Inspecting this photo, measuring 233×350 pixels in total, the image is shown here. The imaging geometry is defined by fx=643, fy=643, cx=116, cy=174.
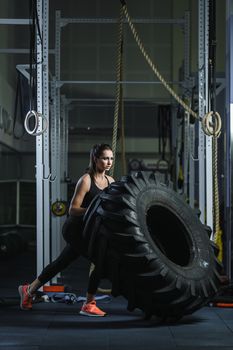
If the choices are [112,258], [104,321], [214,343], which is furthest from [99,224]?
[214,343]

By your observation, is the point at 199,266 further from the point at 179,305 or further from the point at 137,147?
the point at 137,147

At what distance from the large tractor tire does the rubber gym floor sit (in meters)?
0.18

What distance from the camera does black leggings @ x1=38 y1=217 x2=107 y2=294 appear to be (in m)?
4.14

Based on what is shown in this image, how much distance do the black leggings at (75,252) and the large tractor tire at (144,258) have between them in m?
0.05

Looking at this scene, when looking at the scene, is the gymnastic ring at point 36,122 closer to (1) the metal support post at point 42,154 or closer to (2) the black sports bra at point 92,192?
(1) the metal support post at point 42,154

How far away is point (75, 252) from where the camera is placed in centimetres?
448

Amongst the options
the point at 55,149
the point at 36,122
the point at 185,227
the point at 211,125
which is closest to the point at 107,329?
the point at 185,227

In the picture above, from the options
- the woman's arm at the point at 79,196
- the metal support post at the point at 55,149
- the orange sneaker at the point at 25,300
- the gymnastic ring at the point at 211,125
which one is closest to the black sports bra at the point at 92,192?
the woman's arm at the point at 79,196

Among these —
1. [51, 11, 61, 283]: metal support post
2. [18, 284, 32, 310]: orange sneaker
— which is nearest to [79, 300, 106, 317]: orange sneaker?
[18, 284, 32, 310]: orange sneaker

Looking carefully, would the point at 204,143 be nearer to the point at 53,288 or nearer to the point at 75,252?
the point at 75,252

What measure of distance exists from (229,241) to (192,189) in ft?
4.97

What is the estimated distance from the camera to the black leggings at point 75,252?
414 centimetres

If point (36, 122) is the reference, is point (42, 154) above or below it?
below

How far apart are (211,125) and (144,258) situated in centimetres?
163
